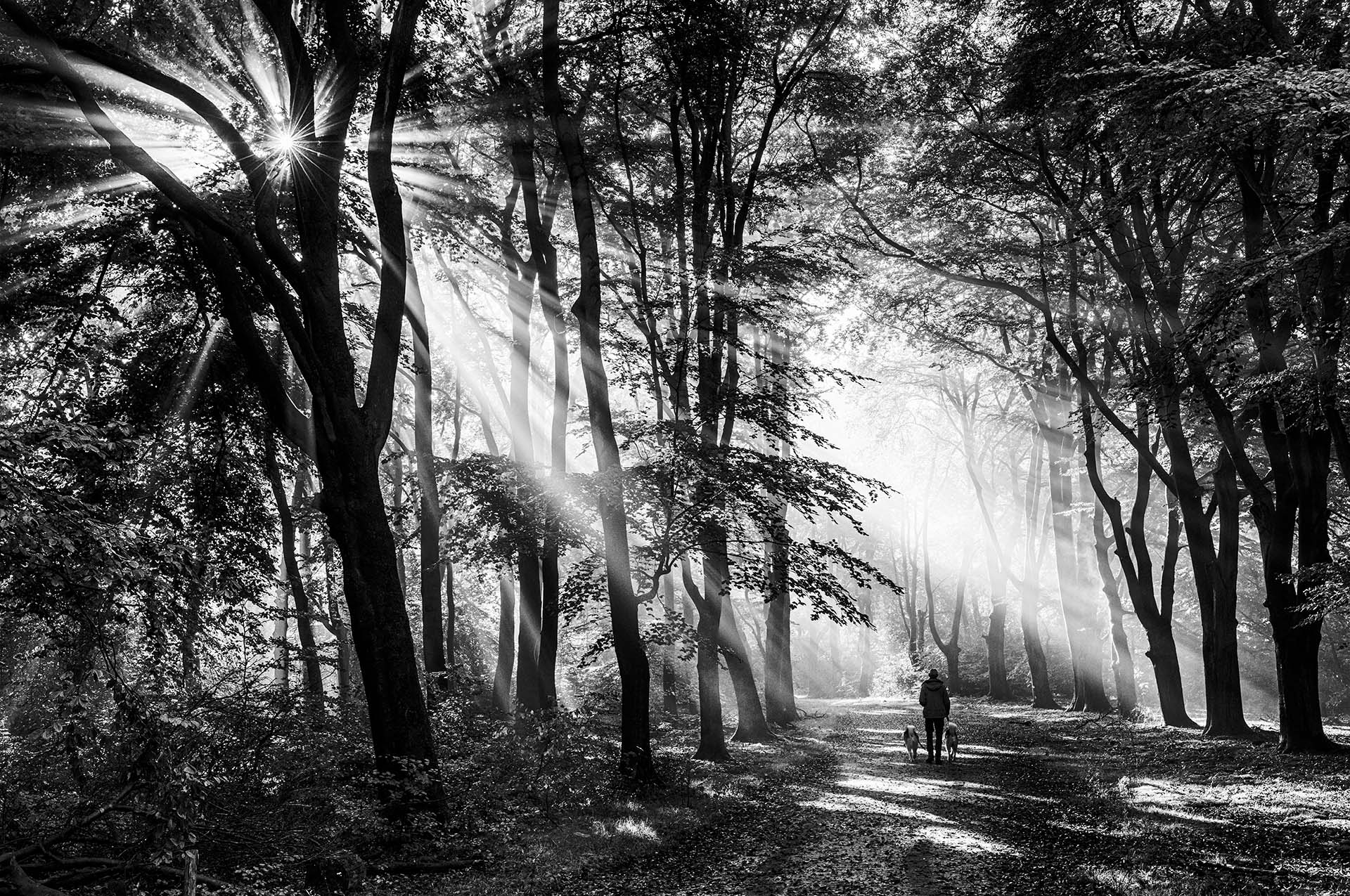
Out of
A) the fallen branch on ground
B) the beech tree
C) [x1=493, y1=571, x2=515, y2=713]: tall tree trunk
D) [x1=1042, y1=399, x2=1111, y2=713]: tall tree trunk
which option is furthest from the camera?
[x1=1042, y1=399, x2=1111, y2=713]: tall tree trunk

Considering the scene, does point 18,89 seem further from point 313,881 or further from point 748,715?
point 748,715

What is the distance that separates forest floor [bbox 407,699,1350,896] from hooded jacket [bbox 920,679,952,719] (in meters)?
0.94

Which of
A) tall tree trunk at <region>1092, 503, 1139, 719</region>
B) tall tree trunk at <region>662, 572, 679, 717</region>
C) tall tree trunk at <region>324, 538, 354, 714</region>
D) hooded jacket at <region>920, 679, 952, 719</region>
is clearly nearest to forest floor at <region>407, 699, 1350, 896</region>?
hooded jacket at <region>920, 679, 952, 719</region>

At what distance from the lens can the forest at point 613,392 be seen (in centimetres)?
743

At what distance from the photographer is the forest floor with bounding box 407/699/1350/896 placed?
23.8ft

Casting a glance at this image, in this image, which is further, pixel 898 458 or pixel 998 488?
pixel 998 488

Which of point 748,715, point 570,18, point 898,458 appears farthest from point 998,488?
point 570,18

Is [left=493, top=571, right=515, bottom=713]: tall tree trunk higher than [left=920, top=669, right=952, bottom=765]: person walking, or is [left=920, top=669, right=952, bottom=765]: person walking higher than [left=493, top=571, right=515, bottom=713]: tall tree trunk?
[left=493, top=571, right=515, bottom=713]: tall tree trunk

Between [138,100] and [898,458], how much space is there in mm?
30739

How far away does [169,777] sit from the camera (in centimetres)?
542

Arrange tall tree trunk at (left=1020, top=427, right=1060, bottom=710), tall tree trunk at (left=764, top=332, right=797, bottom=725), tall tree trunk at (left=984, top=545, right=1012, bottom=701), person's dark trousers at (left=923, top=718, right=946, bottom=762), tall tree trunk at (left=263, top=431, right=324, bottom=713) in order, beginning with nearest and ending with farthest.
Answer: tall tree trunk at (left=263, top=431, right=324, bottom=713) → person's dark trousers at (left=923, top=718, right=946, bottom=762) → tall tree trunk at (left=764, top=332, right=797, bottom=725) → tall tree trunk at (left=1020, top=427, right=1060, bottom=710) → tall tree trunk at (left=984, top=545, right=1012, bottom=701)

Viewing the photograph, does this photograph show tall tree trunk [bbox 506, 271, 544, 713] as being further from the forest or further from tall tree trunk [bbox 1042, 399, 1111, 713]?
tall tree trunk [bbox 1042, 399, 1111, 713]

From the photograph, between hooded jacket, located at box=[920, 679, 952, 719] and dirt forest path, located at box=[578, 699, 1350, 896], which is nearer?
dirt forest path, located at box=[578, 699, 1350, 896]

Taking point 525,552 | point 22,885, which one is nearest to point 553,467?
point 525,552
